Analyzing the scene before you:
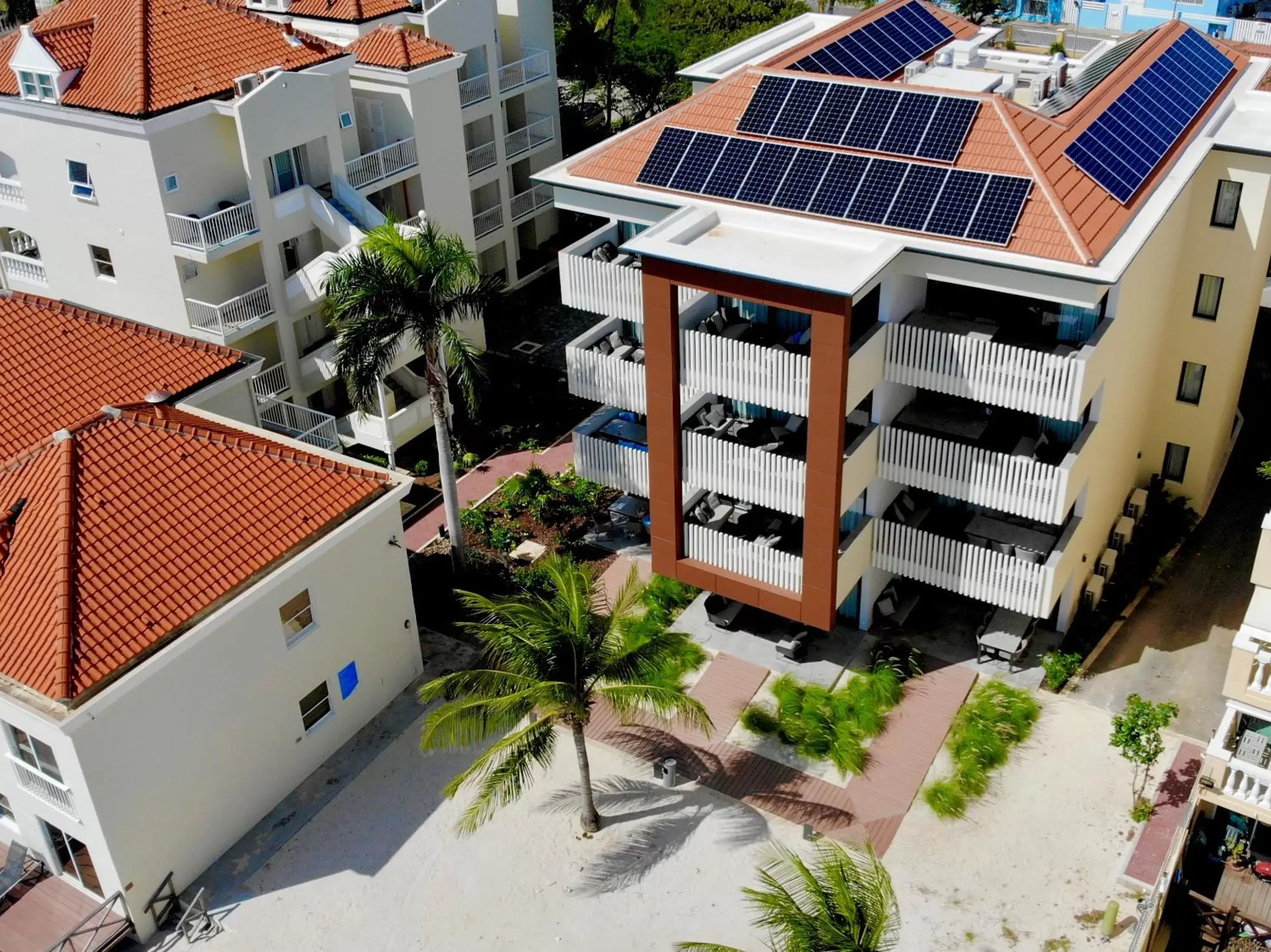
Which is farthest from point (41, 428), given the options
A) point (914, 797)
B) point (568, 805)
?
point (914, 797)

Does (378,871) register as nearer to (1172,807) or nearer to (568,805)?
(568,805)

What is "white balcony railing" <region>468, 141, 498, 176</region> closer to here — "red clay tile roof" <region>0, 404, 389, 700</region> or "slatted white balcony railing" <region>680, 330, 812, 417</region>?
"red clay tile roof" <region>0, 404, 389, 700</region>

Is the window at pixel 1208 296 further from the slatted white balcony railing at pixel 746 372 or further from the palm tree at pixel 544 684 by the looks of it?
the palm tree at pixel 544 684

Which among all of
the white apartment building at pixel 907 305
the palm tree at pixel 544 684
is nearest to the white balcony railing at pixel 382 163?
the white apartment building at pixel 907 305

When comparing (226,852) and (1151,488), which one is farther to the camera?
(1151,488)

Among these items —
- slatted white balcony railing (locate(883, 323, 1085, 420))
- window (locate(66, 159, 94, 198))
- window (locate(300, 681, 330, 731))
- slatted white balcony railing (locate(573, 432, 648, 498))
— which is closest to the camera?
slatted white balcony railing (locate(883, 323, 1085, 420))

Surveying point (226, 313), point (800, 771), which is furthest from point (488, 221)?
point (800, 771)

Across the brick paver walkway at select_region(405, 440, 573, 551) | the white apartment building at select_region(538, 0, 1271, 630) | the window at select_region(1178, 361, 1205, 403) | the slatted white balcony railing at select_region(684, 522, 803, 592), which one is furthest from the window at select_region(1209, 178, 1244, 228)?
the brick paver walkway at select_region(405, 440, 573, 551)
